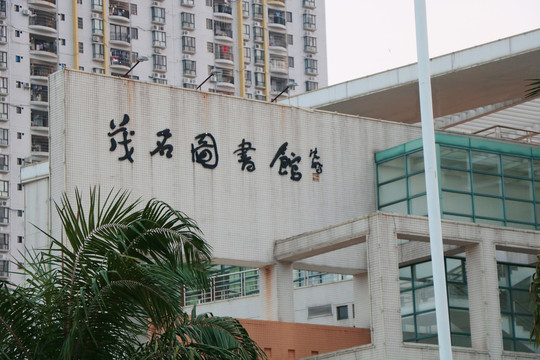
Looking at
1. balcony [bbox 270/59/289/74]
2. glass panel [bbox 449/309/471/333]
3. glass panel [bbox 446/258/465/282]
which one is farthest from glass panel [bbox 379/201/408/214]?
balcony [bbox 270/59/289/74]

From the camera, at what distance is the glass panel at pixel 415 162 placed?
2662 cm

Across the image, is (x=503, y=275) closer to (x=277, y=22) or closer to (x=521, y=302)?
(x=521, y=302)

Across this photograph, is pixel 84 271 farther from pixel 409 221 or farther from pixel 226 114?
pixel 226 114

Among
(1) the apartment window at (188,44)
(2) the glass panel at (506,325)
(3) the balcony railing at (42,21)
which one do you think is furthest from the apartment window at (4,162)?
(2) the glass panel at (506,325)

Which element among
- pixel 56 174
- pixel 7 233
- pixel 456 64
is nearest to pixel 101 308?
pixel 56 174

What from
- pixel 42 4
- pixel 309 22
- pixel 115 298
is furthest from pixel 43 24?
pixel 115 298

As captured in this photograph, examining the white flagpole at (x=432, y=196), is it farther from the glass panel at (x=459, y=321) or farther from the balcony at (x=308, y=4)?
the balcony at (x=308, y=4)

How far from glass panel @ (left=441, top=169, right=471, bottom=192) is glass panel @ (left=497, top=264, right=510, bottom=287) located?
2.17 meters

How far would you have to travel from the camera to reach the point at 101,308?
1191 centimetres

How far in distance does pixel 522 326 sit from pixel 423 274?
109 inches

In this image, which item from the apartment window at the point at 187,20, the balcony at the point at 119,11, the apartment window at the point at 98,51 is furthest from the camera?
the apartment window at the point at 187,20

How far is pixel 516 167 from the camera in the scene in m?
27.4

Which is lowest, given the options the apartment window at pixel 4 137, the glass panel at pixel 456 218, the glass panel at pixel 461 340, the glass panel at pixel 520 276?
the glass panel at pixel 461 340

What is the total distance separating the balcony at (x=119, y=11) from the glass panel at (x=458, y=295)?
49358mm
